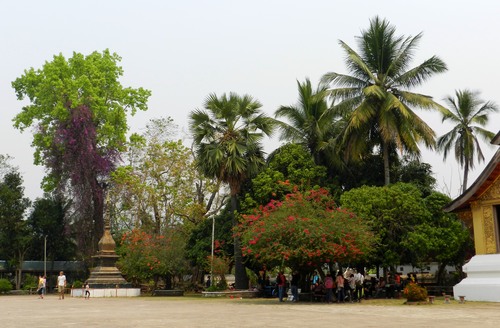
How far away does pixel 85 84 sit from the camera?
43.4 metres

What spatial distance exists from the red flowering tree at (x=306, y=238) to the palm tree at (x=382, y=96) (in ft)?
23.6

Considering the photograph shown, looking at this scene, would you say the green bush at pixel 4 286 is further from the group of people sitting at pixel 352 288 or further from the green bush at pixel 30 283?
the group of people sitting at pixel 352 288

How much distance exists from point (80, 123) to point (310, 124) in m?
18.3

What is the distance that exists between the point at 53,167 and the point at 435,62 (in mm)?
28860

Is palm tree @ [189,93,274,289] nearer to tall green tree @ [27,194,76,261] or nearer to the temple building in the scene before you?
the temple building

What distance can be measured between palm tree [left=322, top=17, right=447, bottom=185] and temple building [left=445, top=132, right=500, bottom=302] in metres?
6.88

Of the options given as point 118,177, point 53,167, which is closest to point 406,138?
point 118,177

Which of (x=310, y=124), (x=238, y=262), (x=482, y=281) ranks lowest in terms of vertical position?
(x=482, y=281)

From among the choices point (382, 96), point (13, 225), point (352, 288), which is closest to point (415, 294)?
point (352, 288)

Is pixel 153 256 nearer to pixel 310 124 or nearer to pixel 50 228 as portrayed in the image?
pixel 310 124

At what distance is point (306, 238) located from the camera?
22.7m

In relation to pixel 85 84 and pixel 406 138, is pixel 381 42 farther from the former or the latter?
pixel 85 84

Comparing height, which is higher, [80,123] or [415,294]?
[80,123]

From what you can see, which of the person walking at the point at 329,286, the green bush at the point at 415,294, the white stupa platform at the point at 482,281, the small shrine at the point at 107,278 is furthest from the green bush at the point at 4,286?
the white stupa platform at the point at 482,281
